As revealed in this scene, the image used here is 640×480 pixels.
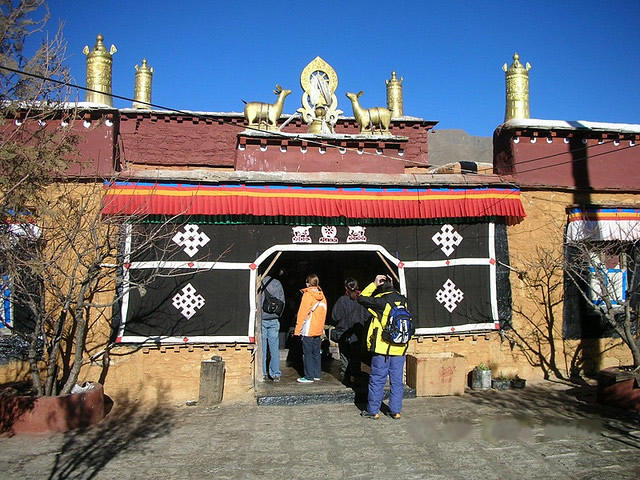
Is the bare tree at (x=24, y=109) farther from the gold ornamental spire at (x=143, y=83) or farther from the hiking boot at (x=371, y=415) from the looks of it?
the gold ornamental spire at (x=143, y=83)

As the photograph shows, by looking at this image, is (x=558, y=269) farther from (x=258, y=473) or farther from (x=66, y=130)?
Answer: (x=66, y=130)

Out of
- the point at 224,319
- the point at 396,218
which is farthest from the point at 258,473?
the point at 396,218

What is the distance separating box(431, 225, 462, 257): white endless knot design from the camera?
971cm

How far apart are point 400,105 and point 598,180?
11.3 m

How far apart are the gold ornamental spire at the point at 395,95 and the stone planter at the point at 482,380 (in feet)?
43.3

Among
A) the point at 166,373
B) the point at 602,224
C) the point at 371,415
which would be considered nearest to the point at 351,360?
the point at 371,415

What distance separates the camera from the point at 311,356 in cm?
920

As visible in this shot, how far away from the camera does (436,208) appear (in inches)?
379

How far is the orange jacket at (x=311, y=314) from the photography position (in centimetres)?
891

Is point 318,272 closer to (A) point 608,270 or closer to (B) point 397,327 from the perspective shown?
(B) point 397,327

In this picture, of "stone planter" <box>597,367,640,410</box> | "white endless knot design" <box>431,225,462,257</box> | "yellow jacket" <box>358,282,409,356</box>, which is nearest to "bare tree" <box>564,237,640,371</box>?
"stone planter" <box>597,367,640,410</box>

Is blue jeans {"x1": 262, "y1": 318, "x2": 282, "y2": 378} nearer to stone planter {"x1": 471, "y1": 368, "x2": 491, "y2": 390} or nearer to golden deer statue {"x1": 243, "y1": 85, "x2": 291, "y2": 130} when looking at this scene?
stone planter {"x1": 471, "y1": 368, "x2": 491, "y2": 390}

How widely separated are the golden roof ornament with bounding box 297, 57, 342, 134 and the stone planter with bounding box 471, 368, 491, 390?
5358 mm

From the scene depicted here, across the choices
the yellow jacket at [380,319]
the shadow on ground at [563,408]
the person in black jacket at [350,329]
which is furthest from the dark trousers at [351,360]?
the shadow on ground at [563,408]
